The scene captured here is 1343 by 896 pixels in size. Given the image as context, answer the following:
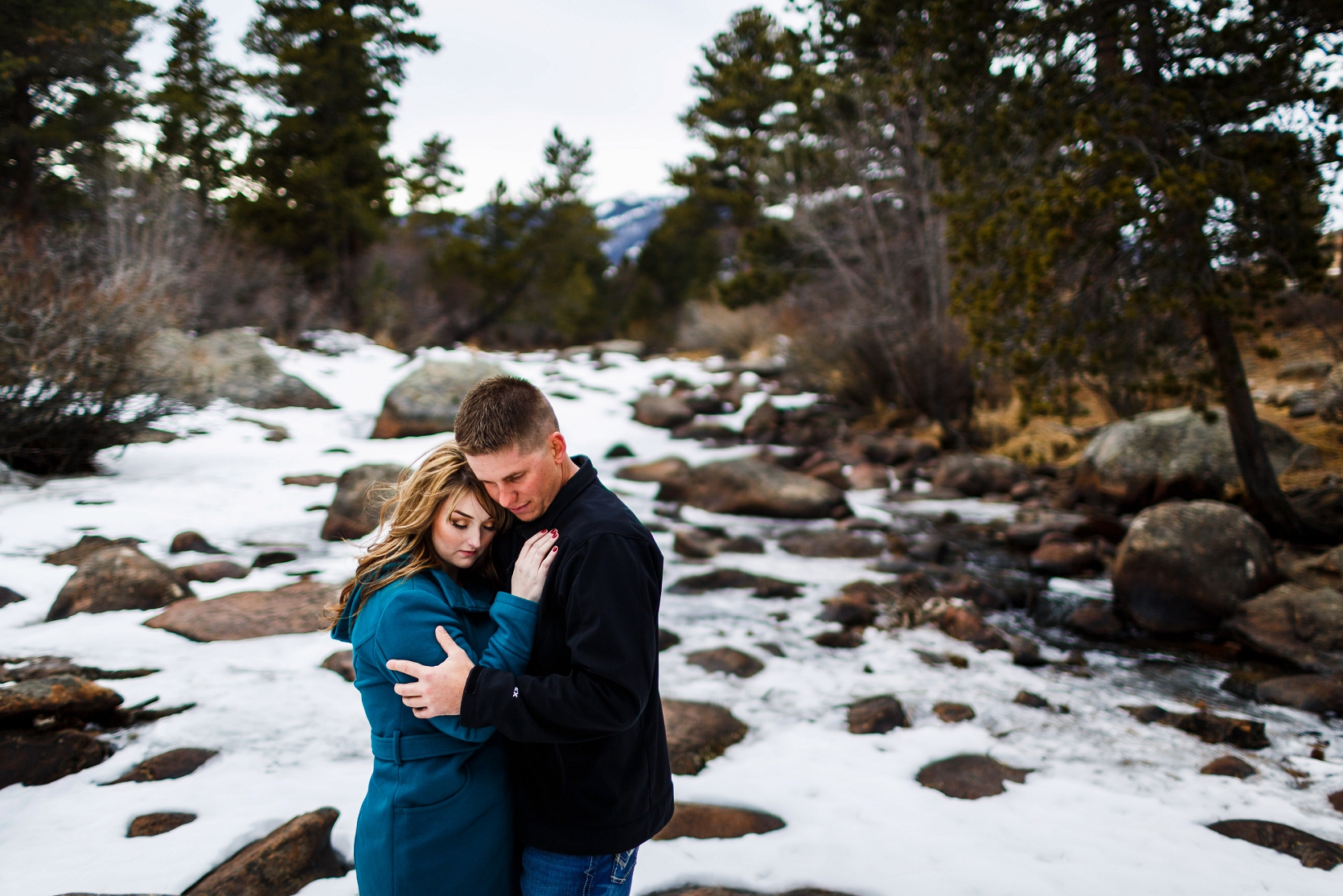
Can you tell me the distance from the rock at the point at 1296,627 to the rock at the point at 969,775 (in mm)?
2410

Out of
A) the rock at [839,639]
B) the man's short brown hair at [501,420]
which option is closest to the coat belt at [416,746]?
the man's short brown hair at [501,420]

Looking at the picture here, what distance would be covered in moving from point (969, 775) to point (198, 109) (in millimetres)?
20779

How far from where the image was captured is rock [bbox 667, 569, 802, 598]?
19.5ft

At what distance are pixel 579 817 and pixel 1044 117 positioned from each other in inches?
252

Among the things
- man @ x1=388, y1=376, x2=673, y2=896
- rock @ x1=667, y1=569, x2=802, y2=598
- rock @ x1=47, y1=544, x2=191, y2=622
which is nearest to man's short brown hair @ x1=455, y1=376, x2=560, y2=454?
man @ x1=388, y1=376, x2=673, y2=896

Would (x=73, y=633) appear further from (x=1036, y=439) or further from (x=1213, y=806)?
(x=1036, y=439)

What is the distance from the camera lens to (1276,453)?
8.33 meters

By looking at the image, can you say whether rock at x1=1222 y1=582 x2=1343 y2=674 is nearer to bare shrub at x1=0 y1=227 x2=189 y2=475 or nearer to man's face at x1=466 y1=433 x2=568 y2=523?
man's face at x1=466 y1=433 x2=568 y2=523

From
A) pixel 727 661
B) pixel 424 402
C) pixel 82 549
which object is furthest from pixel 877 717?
pixel 424 402

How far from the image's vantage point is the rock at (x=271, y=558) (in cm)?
568

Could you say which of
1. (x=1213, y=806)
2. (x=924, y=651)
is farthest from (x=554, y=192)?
(x=1213, y=806)

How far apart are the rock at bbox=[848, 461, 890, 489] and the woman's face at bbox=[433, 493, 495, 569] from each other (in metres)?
8.29

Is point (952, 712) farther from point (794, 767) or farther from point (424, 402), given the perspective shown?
point (424, 402)

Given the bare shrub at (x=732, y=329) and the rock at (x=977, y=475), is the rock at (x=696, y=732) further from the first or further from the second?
the bare shrub at (x=732, y=329)
